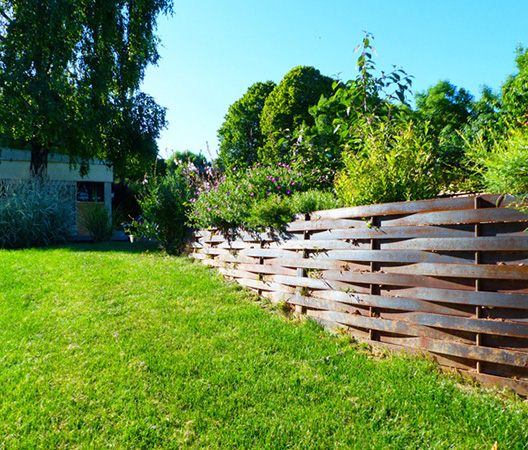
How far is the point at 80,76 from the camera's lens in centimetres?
1372

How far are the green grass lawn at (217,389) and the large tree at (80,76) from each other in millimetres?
9208

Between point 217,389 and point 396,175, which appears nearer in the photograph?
point 217,389

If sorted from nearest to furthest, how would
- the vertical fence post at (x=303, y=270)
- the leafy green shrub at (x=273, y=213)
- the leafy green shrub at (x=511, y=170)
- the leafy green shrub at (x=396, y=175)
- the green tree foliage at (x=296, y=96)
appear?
the leafy green shrub at (x=511, y=170) < the leafy green shrub at (x=396, y=175) < the vertical fence post at (x=303, y=270) < the leafy green shrub at (x=273, y=213) < the green tree foliage at (x=296, y=96)

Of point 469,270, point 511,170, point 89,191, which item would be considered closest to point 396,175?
point 511,170

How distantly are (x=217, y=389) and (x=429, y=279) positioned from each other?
2.01m

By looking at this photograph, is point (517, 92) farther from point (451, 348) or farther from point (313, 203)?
point (451, 348)

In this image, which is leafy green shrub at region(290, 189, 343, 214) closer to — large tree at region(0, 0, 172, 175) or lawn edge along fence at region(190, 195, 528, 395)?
lawn edge along fence at region(190, 195, 528, 395)

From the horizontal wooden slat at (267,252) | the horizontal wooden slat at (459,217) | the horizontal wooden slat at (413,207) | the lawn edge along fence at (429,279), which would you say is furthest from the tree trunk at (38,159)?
the horizontal wooden slat at (459,217)

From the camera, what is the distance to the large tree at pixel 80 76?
1165 cm

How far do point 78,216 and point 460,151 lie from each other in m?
15.8

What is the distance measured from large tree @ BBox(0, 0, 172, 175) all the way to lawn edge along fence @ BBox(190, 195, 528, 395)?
10636mm

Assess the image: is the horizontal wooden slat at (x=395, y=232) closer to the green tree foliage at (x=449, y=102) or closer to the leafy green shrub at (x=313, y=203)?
the leafy green shrub at (x=313, y=203)

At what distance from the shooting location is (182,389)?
3066 millimetres

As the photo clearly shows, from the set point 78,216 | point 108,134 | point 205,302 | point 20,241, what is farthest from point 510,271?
point 78,216
